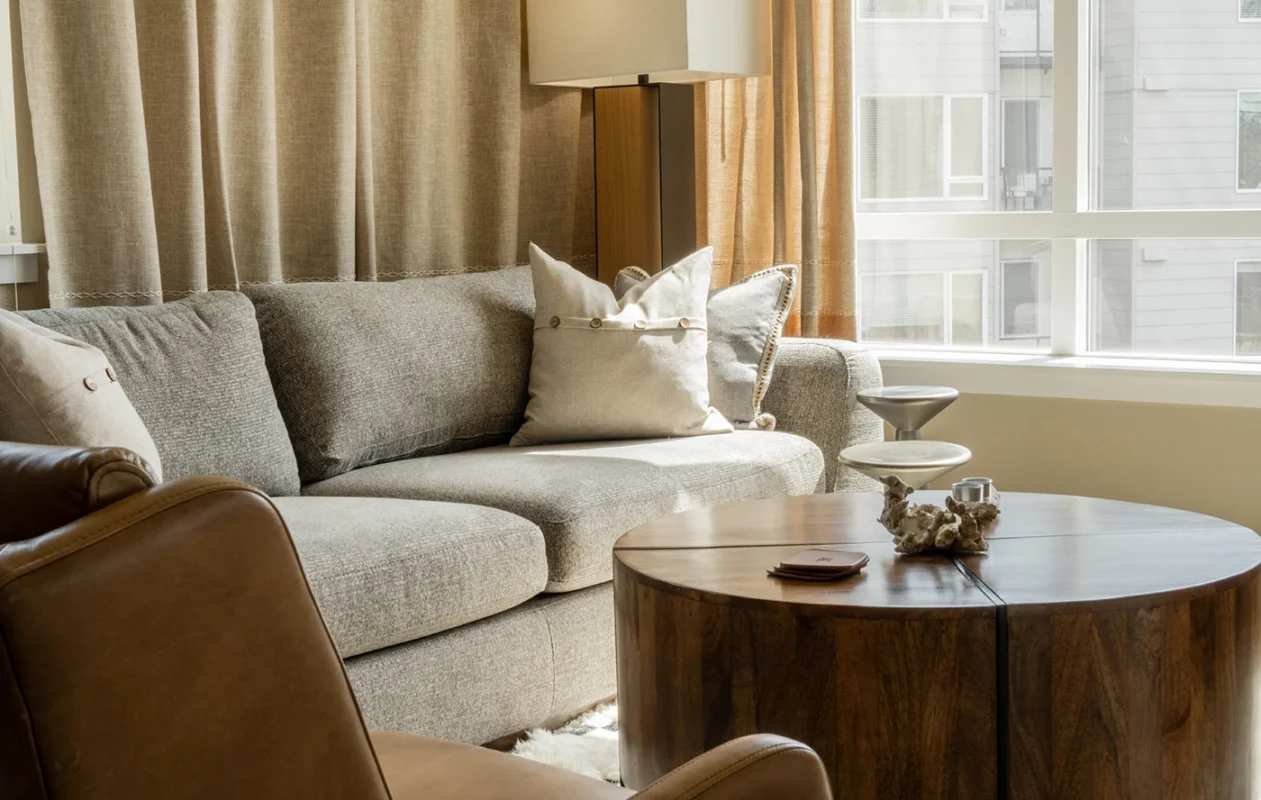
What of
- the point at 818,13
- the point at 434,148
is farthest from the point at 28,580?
the point at 818,13

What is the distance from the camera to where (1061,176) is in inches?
156

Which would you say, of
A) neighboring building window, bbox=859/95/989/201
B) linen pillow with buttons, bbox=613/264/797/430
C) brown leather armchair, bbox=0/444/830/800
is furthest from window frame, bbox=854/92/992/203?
brown leather armchair, bbox=0/444/830/800

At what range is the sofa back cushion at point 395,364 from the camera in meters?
3.06

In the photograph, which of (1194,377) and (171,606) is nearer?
(171,606)

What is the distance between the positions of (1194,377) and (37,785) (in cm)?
343

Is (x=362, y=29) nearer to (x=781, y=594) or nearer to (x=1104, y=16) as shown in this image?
(x=1104, y=16)

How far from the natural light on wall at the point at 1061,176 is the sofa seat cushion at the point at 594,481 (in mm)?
1108

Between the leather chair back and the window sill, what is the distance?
3.21 meters

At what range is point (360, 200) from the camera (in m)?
3.68

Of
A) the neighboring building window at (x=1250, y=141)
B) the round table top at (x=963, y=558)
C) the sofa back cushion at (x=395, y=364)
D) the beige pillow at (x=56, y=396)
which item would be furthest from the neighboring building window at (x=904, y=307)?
the beige pillow at (x=56, y=396)

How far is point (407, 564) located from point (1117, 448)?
7.50ft

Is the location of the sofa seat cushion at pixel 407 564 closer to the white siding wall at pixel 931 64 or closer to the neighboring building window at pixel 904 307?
the neighboring building window at pixel 904 307

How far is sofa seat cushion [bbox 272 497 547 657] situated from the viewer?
2.26 metres

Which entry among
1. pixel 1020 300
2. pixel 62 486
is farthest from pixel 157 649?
pixel 1020 300
